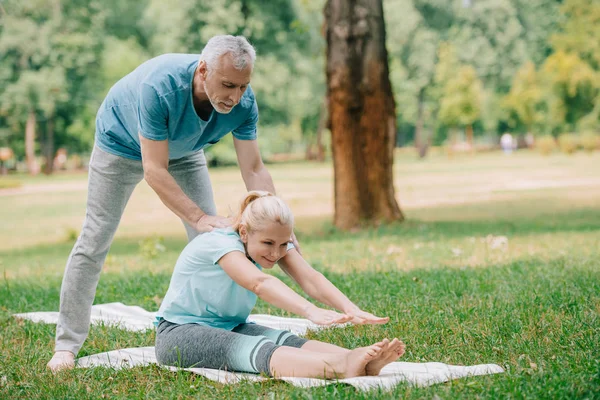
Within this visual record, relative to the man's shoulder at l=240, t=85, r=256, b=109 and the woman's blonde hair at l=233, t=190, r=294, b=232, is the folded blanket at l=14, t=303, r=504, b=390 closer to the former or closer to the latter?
the woman's blonde hair at l=233, t=190, r=294, b=232

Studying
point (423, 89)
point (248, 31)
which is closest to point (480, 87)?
point (423, 89)

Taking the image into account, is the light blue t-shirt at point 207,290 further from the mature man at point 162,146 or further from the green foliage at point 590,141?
the green foliage at point 590,141

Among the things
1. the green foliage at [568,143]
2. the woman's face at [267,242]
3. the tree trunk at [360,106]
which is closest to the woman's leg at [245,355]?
the woman's face at [267,242]

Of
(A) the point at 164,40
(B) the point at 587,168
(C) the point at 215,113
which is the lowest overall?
(B) the point at 587,168

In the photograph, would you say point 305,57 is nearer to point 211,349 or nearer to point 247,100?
point 247,100

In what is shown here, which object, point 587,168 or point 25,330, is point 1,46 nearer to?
point 587,168

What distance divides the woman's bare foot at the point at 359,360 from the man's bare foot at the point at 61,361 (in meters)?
1.58

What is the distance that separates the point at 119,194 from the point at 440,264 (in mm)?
3582

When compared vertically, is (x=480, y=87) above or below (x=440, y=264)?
above

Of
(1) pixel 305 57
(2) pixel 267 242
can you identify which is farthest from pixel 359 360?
(1) pixel 305 57

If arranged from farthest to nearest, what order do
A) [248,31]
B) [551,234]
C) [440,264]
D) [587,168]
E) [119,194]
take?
1. [248,31]
2. [587,168]
3. [551,234]
4. [440,264]
5. [119,194]

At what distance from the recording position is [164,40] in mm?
33688

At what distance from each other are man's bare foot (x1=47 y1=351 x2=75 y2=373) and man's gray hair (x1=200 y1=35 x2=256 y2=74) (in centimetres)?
174

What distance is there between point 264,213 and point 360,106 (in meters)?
7.06
